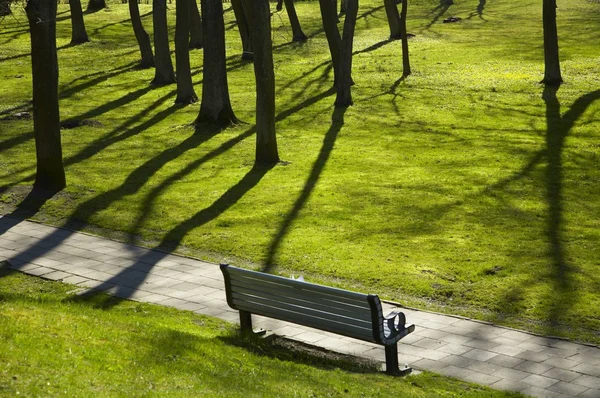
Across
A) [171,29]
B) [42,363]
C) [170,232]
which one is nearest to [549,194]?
[170,232]

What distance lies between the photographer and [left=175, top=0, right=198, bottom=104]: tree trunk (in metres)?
28.5

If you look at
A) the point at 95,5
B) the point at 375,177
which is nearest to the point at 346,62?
the point at 375,177

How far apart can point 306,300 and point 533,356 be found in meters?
2.83

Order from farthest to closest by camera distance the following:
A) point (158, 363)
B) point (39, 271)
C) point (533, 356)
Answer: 1. point (39, 271)
2. point (533, 356)
3. point (158, 363)

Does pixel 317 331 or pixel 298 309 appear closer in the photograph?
pixel 298 309

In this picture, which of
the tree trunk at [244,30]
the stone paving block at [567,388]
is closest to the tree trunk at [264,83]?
the stone paving block at [567,388]

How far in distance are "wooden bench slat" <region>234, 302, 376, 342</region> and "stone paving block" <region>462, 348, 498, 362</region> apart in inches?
62.0

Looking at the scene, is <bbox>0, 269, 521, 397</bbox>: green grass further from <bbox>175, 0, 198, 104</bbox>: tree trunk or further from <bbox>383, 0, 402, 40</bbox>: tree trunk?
<bbox>383, 0, 402, 40</bbox>: tree trunk

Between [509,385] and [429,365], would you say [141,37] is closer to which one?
[429,365]

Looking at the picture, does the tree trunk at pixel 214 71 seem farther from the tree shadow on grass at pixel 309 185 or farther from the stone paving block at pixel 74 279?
the stone paving block at pixel 74 279

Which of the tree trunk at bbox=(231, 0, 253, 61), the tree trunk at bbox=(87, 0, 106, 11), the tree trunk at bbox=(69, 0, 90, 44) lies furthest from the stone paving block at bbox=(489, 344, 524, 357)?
the tree trunk at bbox=(87, 0, 106, 11)

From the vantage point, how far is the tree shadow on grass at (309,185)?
15086 millimetres

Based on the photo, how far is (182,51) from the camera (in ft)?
93.9

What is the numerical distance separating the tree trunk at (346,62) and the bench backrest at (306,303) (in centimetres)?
1912
